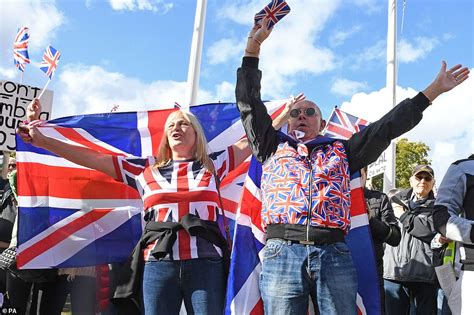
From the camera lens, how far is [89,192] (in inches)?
158

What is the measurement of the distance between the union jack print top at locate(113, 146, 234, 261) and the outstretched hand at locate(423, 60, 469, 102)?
1.28 meters

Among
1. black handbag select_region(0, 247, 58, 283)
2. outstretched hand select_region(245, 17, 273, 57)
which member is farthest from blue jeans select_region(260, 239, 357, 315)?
black handbag select_region(0, 247, 58, 283)

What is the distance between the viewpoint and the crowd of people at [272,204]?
2441mm

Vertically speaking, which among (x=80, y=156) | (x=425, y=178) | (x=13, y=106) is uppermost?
(x=13, y=106)

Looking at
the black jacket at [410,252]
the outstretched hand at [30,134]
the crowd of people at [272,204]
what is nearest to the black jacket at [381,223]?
the black jacket at [410,252]

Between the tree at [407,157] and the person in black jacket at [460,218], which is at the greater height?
the tree at [407,157]

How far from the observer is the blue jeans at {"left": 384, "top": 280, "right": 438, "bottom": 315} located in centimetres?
470

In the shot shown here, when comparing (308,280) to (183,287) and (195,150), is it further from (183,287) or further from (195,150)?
(195,150)

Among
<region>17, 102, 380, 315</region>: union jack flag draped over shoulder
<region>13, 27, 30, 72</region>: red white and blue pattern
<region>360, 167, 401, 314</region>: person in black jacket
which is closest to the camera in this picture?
<region>17, 102, 380, 315</region>: union jack flag draped over shoulder

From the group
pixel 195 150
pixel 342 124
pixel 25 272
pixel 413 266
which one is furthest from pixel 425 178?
pixel 25 272

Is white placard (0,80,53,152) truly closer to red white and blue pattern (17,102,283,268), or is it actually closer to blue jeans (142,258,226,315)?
red white and blue pattern (17,102,283,268)

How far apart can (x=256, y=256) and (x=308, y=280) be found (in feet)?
1.43

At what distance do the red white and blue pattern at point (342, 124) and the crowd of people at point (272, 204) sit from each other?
9.86ft

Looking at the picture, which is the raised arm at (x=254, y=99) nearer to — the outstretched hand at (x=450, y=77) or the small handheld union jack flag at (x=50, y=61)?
the outstretched hand at (x=450, y=77)
